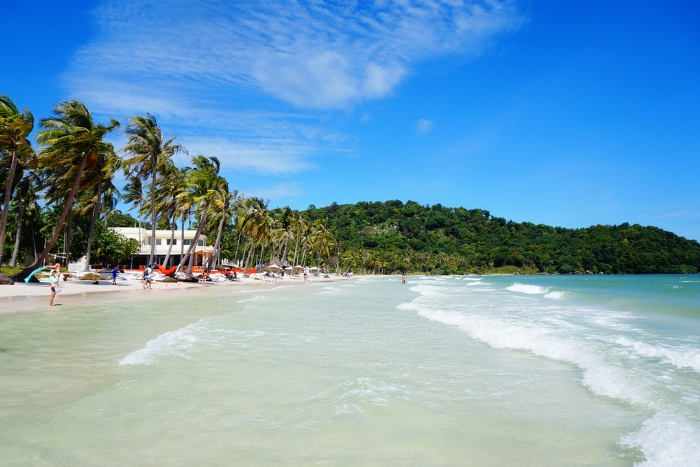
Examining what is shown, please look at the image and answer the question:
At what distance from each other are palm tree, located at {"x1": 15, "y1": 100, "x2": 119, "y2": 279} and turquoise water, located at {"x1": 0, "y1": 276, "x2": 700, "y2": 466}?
14.9 metres

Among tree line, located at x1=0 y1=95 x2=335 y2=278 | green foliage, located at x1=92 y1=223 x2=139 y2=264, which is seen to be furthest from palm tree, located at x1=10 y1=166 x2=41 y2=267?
green foliage, located at x1=92 y1=223 x2=139 y2=264

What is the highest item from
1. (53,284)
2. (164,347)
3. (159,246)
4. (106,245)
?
(159,246)

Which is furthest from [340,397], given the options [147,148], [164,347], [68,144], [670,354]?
[147,148]

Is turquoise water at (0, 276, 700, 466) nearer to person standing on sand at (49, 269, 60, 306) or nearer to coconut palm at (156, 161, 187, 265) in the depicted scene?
person standing on sand at (49, 269, 60, 306)

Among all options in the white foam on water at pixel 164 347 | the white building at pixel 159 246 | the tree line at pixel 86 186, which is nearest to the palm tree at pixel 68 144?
the tree line at pixel 86 186

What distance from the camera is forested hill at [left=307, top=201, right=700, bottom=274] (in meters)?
120

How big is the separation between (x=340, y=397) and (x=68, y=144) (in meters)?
23.1

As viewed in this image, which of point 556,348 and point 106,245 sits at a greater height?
point 106,245

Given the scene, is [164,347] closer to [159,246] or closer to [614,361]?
[614,361]

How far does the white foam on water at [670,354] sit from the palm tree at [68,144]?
81.6ft

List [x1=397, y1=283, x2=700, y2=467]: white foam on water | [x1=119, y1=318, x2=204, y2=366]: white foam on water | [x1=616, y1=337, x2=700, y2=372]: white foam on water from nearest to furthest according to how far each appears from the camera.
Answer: [x1=397, y1=283, x2=700, y2=467]: white foam on water → [x1=119, y1=318, x2=204, y2=366]: white foam on water → [x1=616, y1=337, x2=700, y2=372]: white foam on water

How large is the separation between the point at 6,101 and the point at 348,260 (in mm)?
91813

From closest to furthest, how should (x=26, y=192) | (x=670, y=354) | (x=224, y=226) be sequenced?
(x=670, y=354)
(x=26, y=192)
(x=224, y=226)

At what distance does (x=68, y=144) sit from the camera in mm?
22656
